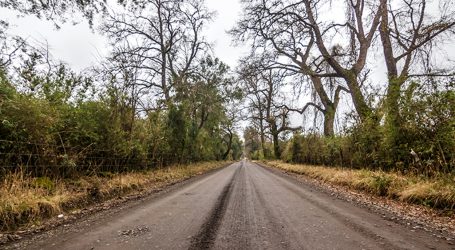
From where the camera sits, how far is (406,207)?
6023mm

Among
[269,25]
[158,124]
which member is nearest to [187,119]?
[158,124]

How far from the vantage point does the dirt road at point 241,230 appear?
3.47 meters

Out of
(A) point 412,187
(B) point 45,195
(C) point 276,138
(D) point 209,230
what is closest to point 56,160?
(B) point 45,195

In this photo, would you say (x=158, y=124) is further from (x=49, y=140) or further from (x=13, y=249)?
(x=13, y=249)

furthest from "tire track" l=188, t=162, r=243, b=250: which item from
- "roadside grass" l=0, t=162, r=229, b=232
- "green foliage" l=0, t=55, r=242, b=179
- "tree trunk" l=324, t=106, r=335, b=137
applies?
"tree trunk" l=324, t=106, r=335, b=137

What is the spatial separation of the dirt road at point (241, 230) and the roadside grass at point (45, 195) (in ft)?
2.96

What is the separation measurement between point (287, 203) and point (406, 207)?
2.35 meters

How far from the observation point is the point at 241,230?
4.06m

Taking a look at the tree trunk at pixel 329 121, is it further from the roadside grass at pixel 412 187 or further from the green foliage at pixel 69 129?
the green foliage at pixel 69 129

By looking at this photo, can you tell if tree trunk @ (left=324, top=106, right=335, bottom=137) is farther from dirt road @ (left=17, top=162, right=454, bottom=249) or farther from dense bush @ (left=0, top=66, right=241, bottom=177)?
dirt road @ (left=17, top=162, right=454, bottom=249)

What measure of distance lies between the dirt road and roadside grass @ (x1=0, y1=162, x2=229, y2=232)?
902 mm

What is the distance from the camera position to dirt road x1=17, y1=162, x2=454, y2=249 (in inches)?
137

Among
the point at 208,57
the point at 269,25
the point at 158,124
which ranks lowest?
the point at 158,124

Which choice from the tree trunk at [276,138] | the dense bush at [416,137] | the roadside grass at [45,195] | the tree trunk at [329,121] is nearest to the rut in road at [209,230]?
the roadside grass at [45,195]
